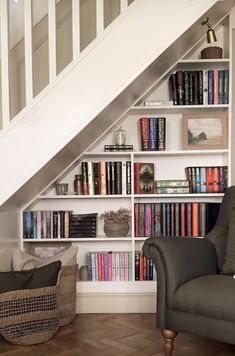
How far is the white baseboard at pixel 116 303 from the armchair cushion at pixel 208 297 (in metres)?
1.04

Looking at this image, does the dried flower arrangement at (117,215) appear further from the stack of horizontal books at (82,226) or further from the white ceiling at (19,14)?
the white ceiling at (19,14)

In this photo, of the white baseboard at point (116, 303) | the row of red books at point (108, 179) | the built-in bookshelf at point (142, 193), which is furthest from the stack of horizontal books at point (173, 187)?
the white baseboard at point (116, 303)

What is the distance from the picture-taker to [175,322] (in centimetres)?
186

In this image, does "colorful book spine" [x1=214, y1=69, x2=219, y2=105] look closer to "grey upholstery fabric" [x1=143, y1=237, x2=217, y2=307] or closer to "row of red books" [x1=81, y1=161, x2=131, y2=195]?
"row of red books" [x1=81, y1=161, x2=131, y2=195]

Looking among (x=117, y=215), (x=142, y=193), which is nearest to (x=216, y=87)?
(x=142, y=193)

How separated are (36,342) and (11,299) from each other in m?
0.30

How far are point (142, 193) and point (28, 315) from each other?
48.7 inches

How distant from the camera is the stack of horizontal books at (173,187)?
2928 mm

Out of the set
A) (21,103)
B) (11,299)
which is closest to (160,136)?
(21,103)

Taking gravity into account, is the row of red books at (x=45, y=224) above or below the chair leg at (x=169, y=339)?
above

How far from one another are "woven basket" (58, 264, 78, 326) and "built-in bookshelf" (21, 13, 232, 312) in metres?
0.32

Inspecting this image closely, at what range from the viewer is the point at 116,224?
9.59ft

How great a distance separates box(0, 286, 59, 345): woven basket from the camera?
2.12 meters

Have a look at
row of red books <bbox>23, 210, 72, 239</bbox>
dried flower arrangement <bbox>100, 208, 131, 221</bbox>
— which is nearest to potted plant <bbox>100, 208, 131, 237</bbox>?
dried flower arrangement <bbox>100, 208, 131, 221</bbox>
